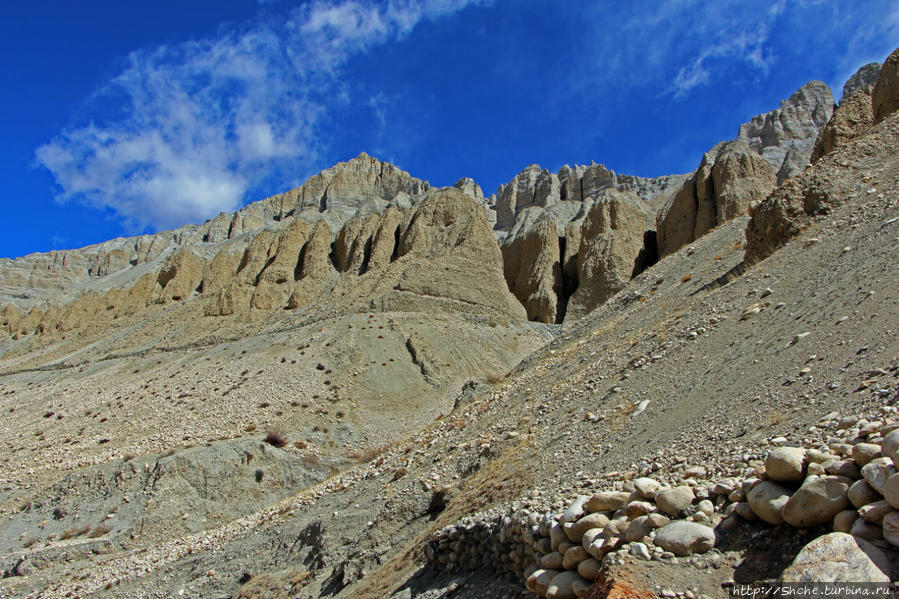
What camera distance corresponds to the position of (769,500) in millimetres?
4133

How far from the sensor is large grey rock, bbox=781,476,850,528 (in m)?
3.76

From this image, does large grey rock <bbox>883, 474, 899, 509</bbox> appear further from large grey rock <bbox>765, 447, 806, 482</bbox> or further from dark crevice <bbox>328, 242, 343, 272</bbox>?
dark crevice <bbox>328, 242, 343, 272</bbox>

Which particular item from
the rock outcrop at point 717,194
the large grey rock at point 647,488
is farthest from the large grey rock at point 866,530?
the rock outcrop at point 717,194

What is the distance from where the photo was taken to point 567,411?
36.2 feet

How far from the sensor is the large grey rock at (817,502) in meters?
3.76

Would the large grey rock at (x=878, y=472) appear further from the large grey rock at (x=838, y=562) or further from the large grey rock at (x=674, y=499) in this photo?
the large grey rock at (x=674, y=499)

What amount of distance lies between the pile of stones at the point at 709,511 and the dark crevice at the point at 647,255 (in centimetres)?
4558

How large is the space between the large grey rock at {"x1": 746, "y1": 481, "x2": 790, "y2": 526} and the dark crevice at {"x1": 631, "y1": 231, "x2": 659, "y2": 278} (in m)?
46.3

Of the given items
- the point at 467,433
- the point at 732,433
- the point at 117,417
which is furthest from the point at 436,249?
the point at 732,433

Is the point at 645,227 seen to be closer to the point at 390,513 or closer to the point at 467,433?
the point at 467,433

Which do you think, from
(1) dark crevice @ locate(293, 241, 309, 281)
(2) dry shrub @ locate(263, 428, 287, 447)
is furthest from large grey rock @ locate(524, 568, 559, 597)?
(1) dark crevice @ locate(293, 241, 309, 281)

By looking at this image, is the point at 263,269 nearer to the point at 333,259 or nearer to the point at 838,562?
the point at 333,259

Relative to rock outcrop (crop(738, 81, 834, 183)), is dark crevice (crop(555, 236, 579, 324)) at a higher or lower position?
lower

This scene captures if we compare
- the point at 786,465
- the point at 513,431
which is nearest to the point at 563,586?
the point at 786,465
